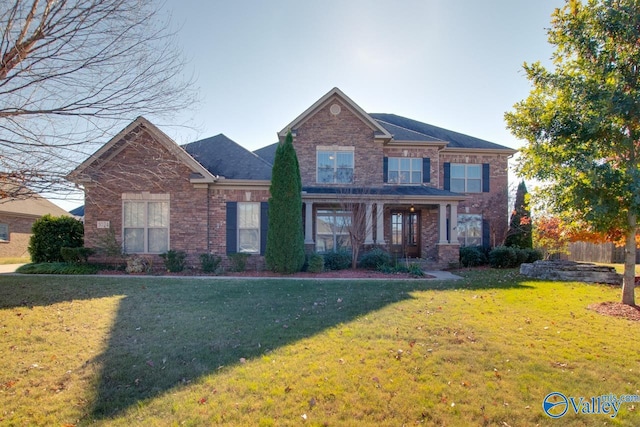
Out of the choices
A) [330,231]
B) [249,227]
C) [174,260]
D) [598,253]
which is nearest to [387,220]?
[330,231]

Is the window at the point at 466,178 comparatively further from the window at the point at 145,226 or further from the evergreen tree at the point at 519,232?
the window at the point at 145,226

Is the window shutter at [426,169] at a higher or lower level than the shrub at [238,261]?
higher

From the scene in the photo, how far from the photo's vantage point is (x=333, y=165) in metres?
16.5

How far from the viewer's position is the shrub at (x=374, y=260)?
1416cm

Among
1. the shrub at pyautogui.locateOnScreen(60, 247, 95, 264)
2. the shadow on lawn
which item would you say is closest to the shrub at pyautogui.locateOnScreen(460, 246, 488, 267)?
the shadow on lawn

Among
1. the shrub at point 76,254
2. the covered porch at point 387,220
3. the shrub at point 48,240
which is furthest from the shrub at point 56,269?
the covered porch at point 387,220

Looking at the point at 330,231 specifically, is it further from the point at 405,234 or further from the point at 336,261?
the point at 405,234

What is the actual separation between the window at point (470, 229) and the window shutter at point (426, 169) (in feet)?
9.39

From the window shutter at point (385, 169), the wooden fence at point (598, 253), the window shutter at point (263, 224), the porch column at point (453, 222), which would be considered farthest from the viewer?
the wooden fence at point (598, 253)

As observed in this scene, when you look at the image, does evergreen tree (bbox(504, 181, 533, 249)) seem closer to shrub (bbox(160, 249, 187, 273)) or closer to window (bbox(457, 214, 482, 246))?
window (bbox(457, 214, 482, 246))

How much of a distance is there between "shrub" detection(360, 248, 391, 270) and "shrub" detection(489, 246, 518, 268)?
5384 mm

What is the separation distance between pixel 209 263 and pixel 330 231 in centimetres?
571

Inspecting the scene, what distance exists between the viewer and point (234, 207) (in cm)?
1416

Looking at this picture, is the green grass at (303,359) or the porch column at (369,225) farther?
the porch column at (369,225)
